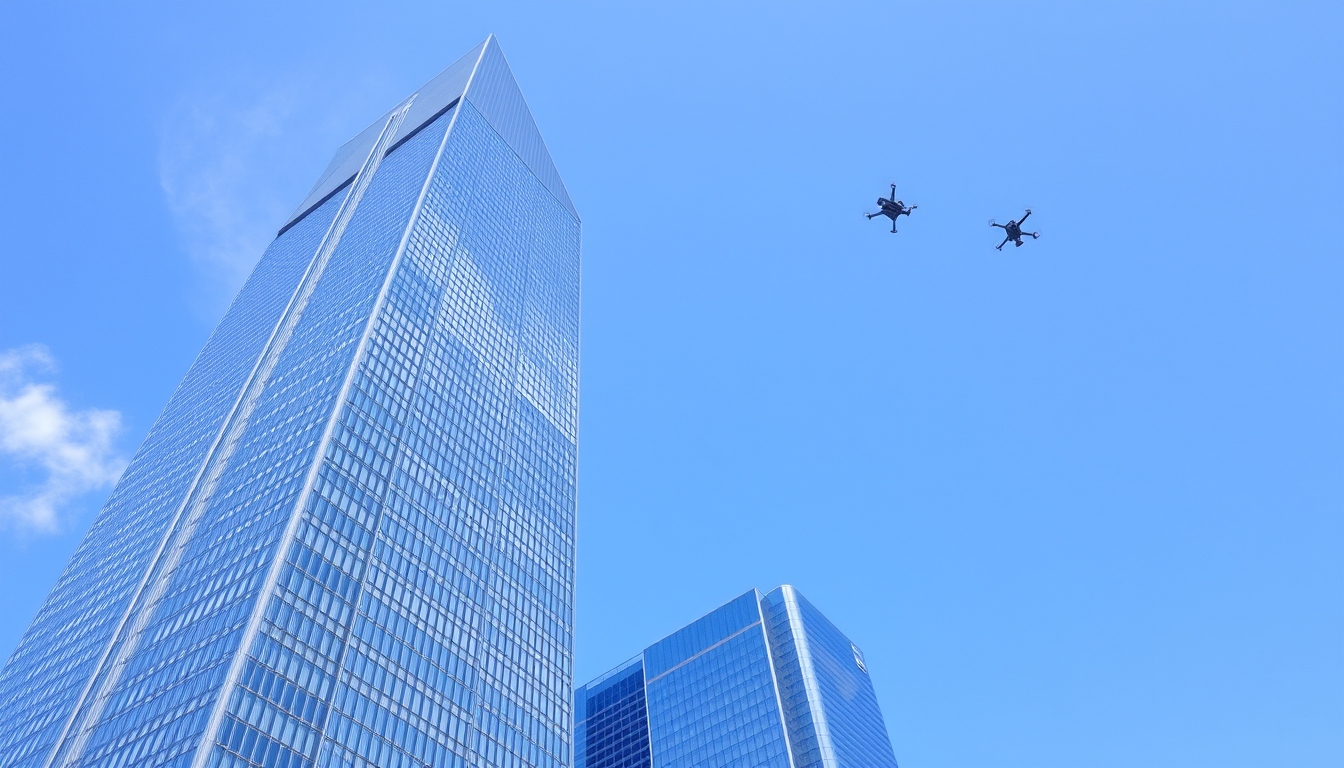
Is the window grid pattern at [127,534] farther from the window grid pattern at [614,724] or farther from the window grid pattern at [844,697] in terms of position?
the window grid pattern at [844,697]

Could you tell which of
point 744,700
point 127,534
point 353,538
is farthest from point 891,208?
point 744,700

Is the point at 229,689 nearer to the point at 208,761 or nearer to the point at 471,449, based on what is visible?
the point at 208,761

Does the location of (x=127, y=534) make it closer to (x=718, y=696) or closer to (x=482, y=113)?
(x=718, y=696)

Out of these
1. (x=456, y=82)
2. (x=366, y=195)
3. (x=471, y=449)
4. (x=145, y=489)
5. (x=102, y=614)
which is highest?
(x=456, y=82)

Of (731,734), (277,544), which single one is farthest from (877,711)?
(277,544)

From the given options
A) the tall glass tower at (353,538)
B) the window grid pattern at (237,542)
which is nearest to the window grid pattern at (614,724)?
the tall glass tower at (353,538)

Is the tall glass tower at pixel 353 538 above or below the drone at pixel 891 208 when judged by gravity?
above
